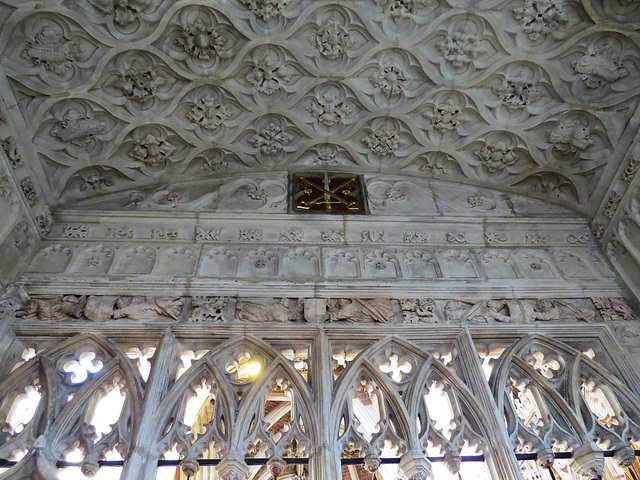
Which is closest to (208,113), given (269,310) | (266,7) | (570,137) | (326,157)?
(266,7)

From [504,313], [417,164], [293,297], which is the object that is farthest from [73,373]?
[417,164]

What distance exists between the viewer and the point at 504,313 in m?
4.48

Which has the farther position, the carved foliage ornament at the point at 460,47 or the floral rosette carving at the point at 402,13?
the carved foliage ornament at the point at 460,47

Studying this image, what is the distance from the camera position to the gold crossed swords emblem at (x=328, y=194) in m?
5.50

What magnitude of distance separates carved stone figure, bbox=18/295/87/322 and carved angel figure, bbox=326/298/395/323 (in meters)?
2.06

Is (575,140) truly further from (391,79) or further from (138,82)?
(138,82)

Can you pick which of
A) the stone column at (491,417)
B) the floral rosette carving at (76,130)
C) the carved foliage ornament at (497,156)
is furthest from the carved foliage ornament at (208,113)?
the stone column at (491,417)

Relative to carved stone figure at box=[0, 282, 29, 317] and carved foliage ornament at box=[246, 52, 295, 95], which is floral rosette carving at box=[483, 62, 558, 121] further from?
carved stone figure at box=[0, 282, 29, 317]

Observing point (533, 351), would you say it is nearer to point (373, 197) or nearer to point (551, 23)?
point (373, 197)

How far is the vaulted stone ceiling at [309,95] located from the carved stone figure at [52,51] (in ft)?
0.04

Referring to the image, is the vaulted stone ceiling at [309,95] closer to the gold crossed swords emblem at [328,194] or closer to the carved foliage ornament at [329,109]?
the carved foliage ornament at [329,109]

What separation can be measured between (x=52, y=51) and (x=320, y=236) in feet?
9.65

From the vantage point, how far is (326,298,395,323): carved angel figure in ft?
14.1

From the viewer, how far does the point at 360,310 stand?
4375mm
